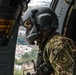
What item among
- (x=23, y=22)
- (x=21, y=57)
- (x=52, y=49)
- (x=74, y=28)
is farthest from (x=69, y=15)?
(x=52, y=49)

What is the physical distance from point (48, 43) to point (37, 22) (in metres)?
0.23

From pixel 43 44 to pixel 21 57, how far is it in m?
0.56

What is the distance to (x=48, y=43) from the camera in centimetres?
213

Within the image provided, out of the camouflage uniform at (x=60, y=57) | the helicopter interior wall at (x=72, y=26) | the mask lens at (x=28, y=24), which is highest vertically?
the mask lens at (x=28, y=24)

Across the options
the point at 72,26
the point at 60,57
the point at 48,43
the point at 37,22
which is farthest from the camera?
the point at 72,26

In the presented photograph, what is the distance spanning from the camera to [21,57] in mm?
2748

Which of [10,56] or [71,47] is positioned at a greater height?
[71,47]

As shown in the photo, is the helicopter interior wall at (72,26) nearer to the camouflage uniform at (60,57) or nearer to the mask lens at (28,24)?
the mask lens at (28,24)

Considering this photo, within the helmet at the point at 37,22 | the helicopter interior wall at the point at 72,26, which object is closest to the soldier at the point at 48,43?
the helmet at the point at 37,22

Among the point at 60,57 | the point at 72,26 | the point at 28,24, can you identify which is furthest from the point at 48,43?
the point at 72,26

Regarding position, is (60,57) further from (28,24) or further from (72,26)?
(72,26)

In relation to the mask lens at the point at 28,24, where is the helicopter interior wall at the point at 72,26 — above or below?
below

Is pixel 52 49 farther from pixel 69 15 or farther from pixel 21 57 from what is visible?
pixel 69 15

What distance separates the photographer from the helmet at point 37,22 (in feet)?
7.41
